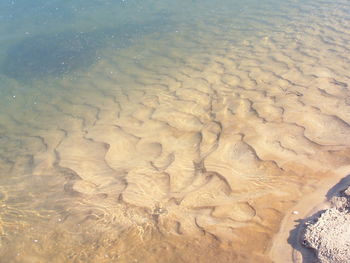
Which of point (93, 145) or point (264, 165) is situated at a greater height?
point (264, 165)

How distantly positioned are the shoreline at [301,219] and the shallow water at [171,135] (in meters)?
0.09

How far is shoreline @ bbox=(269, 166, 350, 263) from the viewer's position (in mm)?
2682

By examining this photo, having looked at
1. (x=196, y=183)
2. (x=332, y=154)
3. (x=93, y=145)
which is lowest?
(x=93, y=145)

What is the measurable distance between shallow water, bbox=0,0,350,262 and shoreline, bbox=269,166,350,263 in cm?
9

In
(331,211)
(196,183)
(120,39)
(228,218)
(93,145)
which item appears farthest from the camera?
(120,39)

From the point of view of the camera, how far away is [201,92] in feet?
20.3

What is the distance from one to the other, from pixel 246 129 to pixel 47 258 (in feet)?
9.81

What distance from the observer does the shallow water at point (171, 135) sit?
3.15 metres

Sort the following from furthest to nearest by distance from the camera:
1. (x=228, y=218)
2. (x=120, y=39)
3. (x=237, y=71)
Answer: (x=120, y=39)
(x=237, y=71)
(x=228, y=218)

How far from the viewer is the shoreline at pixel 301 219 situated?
8.80ft

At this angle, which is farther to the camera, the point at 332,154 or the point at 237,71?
the point at 237,71

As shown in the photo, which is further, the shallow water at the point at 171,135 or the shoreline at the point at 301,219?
the shallow water at the point at 171,135

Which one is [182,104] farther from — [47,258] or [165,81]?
[47,258]

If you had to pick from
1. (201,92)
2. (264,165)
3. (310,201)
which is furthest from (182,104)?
(310,201)
